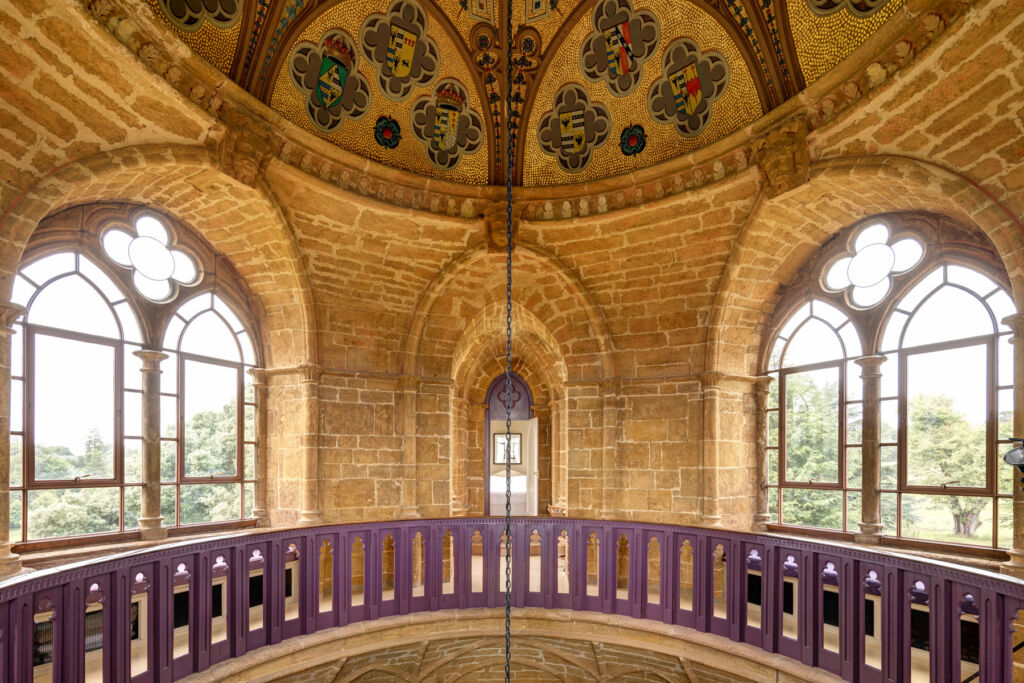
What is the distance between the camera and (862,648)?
436 centimetres

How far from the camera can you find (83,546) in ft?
17.8

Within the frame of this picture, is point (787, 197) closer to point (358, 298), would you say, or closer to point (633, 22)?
point (633, 22)

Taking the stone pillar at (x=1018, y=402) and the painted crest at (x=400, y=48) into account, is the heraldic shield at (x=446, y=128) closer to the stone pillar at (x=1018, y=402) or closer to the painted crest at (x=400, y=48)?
the painted crest at (x=400, y=48)

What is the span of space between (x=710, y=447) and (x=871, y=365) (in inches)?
70.7

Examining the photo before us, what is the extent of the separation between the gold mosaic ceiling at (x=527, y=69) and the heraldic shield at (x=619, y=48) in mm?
15

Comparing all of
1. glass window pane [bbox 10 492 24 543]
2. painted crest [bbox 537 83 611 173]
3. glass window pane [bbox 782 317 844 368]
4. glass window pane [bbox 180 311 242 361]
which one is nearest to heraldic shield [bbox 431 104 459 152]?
painted crest [bbox 537 83 611 173]

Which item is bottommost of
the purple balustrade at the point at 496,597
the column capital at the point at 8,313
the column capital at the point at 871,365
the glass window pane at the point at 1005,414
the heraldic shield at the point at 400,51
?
the purple balustrade at the point at 496,597

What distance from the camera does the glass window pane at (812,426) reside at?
21.7ft

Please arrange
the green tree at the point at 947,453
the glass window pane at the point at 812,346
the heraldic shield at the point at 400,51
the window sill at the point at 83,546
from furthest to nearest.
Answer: the glass window pane at the point at 812,346 < the heraldic shield at the point at 400,51 < the green tree at the point at 947,453 < the window sill at the point at 83,546

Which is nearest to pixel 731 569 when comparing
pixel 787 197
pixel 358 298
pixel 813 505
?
pixel 813 505

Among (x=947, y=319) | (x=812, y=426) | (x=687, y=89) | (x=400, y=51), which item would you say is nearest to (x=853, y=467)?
(x=812, y=426)

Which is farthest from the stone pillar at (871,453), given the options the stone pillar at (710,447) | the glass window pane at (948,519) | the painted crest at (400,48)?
the painted crest at (400,48)

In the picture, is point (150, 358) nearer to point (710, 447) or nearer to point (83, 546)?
point (83, 546)

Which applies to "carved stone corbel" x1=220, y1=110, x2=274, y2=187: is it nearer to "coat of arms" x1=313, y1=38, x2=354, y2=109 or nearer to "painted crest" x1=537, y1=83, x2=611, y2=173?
"coat of arms" x1=313, y1=38, x2=354, y2=109
